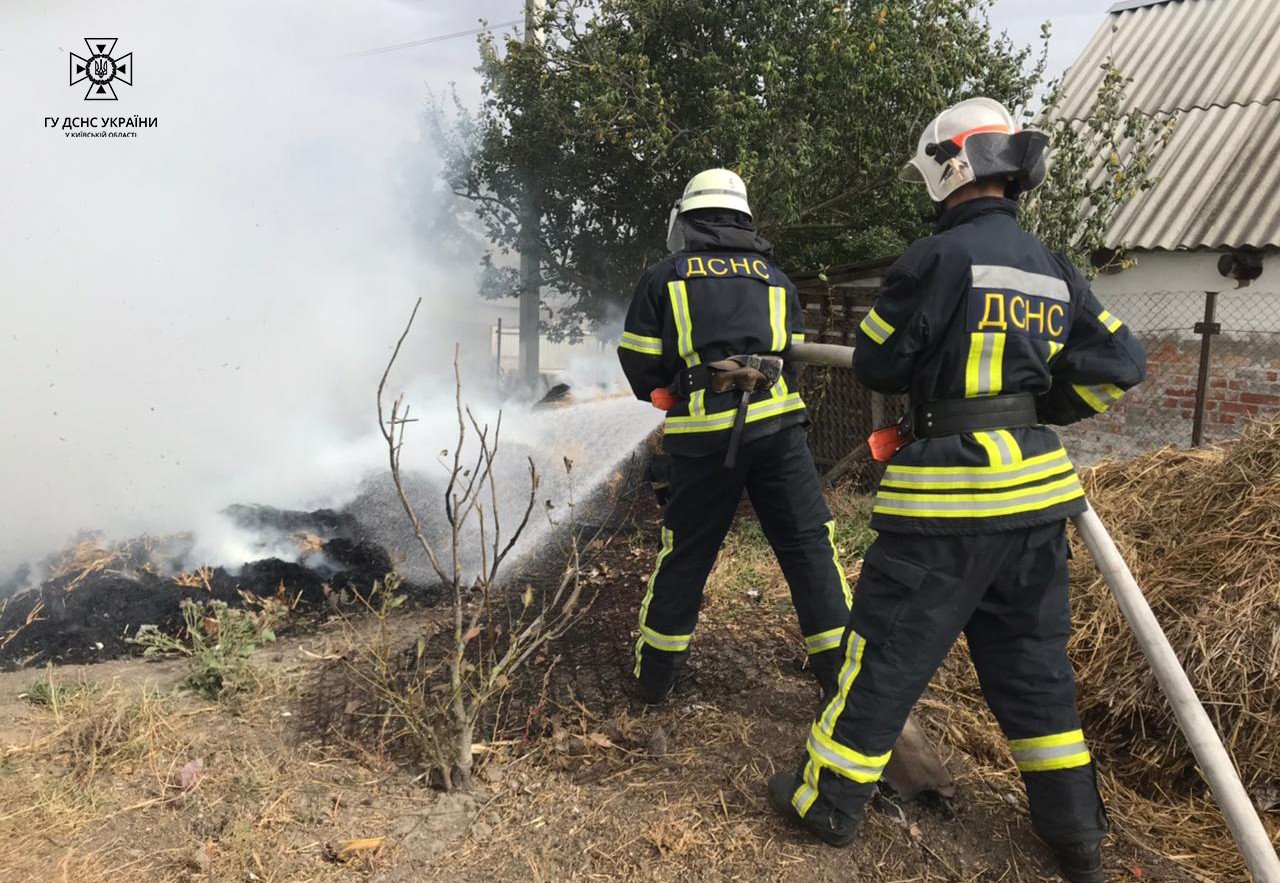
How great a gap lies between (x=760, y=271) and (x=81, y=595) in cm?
369

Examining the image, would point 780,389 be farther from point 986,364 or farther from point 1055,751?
point 1055,751

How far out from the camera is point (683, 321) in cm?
326

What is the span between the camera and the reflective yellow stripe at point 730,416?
10.2 feet

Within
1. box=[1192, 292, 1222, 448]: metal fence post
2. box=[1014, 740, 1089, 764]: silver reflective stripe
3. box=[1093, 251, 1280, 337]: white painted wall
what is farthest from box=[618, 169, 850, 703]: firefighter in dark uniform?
box=[1093, 251, 1280, 337]: white painted wall

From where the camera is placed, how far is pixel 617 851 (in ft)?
8.05

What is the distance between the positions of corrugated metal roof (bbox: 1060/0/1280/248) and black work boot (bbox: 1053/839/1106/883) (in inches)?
216

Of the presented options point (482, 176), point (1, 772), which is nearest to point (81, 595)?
point (1, 772)

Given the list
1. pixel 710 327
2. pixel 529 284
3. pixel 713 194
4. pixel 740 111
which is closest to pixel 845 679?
pixel 710 327

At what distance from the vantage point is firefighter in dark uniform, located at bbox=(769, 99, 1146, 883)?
2.25 metres

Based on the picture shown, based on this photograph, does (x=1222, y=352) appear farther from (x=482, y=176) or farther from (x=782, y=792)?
(x=482, y=176)

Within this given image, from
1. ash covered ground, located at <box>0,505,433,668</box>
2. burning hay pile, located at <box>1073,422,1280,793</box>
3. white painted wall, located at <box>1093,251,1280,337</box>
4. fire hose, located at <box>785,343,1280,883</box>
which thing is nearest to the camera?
fire hose, located at <box>785,343,1280,883</box>

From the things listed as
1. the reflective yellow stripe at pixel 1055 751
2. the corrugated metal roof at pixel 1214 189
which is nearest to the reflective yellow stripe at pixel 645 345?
the reflective yellow stripe at pixel 1055 751

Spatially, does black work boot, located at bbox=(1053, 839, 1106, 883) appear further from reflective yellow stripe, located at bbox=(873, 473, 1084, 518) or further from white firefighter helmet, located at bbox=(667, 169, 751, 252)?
white firefighter helmet, located at bbox=(667, 169, 751, 252)

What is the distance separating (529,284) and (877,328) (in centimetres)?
840
